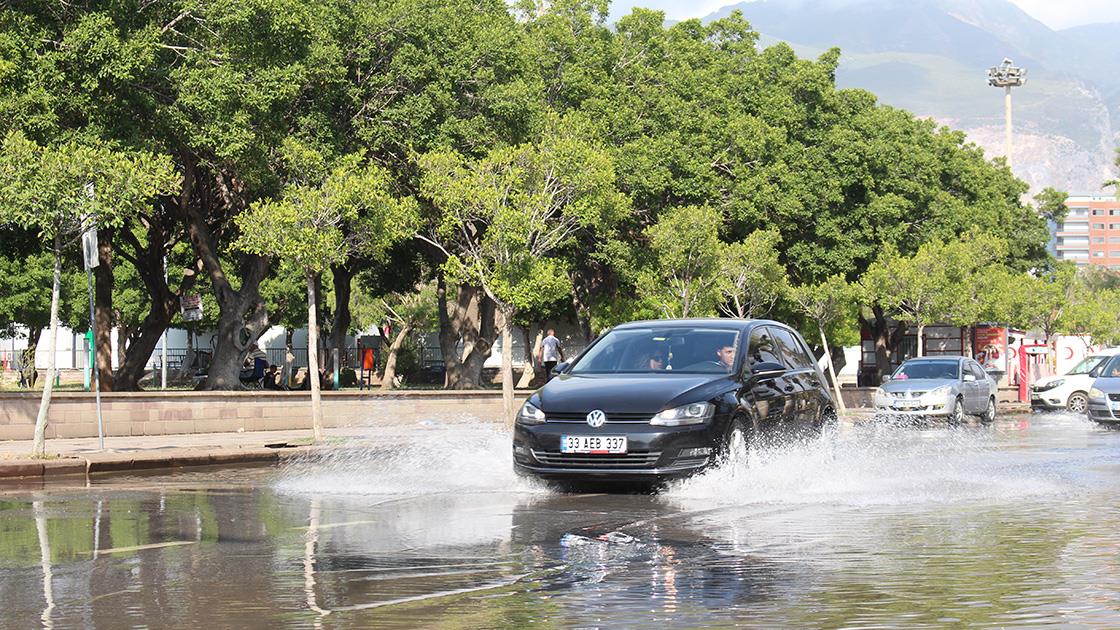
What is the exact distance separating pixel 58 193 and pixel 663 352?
845 centimetres

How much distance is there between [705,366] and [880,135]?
4724 centimetres

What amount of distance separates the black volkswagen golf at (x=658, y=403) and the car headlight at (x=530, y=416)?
0.01 m

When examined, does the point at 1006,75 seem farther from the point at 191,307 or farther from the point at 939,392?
the point at 191,307

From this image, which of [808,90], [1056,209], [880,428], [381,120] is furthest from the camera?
[1056,209]

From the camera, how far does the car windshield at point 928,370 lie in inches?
1316

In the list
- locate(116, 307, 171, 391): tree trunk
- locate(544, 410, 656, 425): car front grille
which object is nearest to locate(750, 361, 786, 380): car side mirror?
locate(544, 410, 656, 425): car front grille

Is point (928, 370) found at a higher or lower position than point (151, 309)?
lower

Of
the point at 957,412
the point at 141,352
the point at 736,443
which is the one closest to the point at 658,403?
the point at 736,443

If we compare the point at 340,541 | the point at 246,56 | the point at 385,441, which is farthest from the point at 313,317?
the point at 340,541

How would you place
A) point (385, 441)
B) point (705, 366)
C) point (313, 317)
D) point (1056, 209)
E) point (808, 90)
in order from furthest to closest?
1. point (1056, 209)
2. point (808, 90)
3. point (313, 317)
4. point (385, 441)
5. point (705, 366)

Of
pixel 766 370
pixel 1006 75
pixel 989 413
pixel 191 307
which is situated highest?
pixel 1006 75

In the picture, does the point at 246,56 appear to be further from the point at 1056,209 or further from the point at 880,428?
the point at 1056,209

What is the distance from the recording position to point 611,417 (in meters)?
12.5

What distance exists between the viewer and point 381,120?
37.8 m
